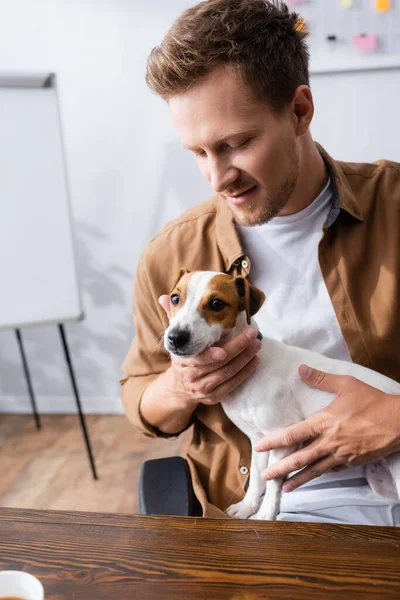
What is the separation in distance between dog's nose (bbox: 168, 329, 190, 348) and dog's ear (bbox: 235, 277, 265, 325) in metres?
0.14

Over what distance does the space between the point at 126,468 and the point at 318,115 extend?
1.70 metres

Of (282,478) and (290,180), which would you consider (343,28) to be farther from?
(282,478)

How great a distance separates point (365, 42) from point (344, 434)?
1.76 meters

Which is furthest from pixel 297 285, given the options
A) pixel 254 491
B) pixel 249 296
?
pixel 254 491

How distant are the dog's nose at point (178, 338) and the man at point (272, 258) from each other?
0.16ft

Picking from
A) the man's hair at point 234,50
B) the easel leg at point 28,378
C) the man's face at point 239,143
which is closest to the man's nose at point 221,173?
the man's face at point 239,143

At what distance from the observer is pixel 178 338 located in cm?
96

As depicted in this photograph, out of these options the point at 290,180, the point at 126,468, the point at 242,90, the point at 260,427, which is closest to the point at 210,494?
the point at 260,427

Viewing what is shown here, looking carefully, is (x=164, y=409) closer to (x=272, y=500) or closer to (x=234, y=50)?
(x=272, y=500)

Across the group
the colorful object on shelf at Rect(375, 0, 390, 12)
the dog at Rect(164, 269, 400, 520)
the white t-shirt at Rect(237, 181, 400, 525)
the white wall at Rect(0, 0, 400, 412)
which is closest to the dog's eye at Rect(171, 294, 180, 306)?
the dog at Rect(164, 269, 400, 520)

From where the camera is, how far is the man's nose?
103cm

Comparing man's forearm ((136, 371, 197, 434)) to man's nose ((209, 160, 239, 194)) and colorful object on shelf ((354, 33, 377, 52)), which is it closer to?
man's nose ((209, 160, 239, 194))

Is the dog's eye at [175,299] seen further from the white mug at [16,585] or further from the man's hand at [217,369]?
the white mug at [16,585]

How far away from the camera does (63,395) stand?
3047 millimetres
